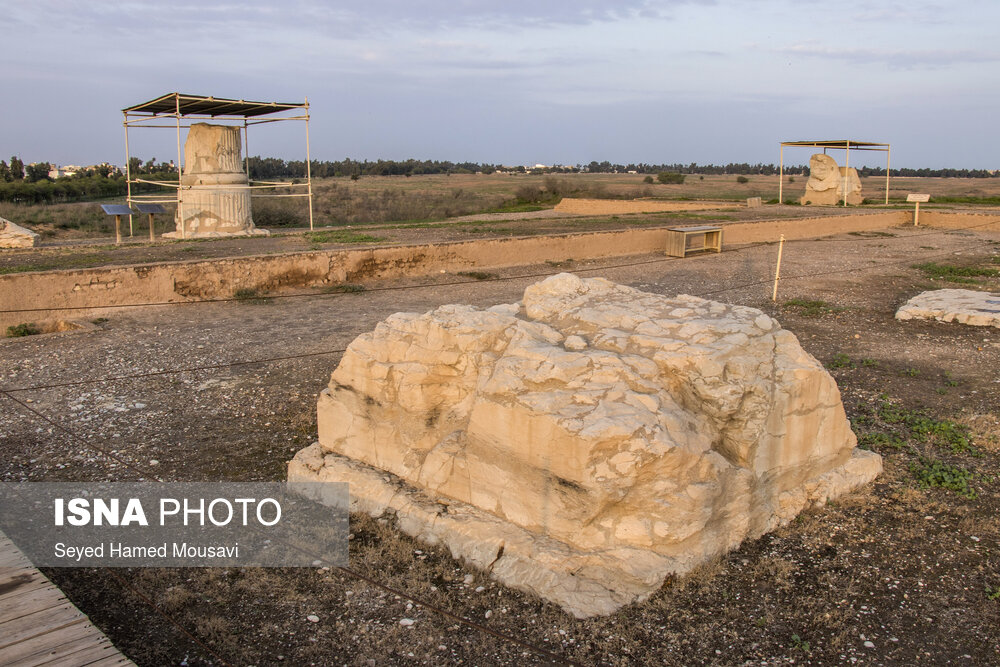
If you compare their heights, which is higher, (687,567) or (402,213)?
(402,213)

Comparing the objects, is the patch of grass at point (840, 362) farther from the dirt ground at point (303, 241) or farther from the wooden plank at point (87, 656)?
the dirt ground at point (303, 241)

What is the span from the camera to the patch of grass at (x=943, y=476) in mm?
4941

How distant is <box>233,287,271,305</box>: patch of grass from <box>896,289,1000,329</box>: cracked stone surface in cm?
796

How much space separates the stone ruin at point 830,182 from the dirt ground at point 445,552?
20323mm

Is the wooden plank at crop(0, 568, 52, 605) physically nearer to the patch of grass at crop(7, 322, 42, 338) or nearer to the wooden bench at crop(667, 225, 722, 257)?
the patch of grass at crop(7, 322, 42, 338)

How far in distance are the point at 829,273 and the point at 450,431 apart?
10.9m

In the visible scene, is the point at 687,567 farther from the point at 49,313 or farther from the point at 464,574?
the point at 49,313

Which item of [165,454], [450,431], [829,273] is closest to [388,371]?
[450,431]

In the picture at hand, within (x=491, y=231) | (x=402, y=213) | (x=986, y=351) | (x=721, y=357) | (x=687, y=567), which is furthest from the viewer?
(x=402, y=213)

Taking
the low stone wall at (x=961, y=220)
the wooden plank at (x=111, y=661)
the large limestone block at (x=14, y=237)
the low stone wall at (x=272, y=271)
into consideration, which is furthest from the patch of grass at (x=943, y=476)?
the low stone wall at (x=961, y=220)

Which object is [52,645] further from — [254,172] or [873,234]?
[254,172]

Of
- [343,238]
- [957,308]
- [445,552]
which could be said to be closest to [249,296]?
[343,238]

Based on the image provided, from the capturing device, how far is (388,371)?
189 inches

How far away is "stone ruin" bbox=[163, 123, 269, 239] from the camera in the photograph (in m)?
16.2
